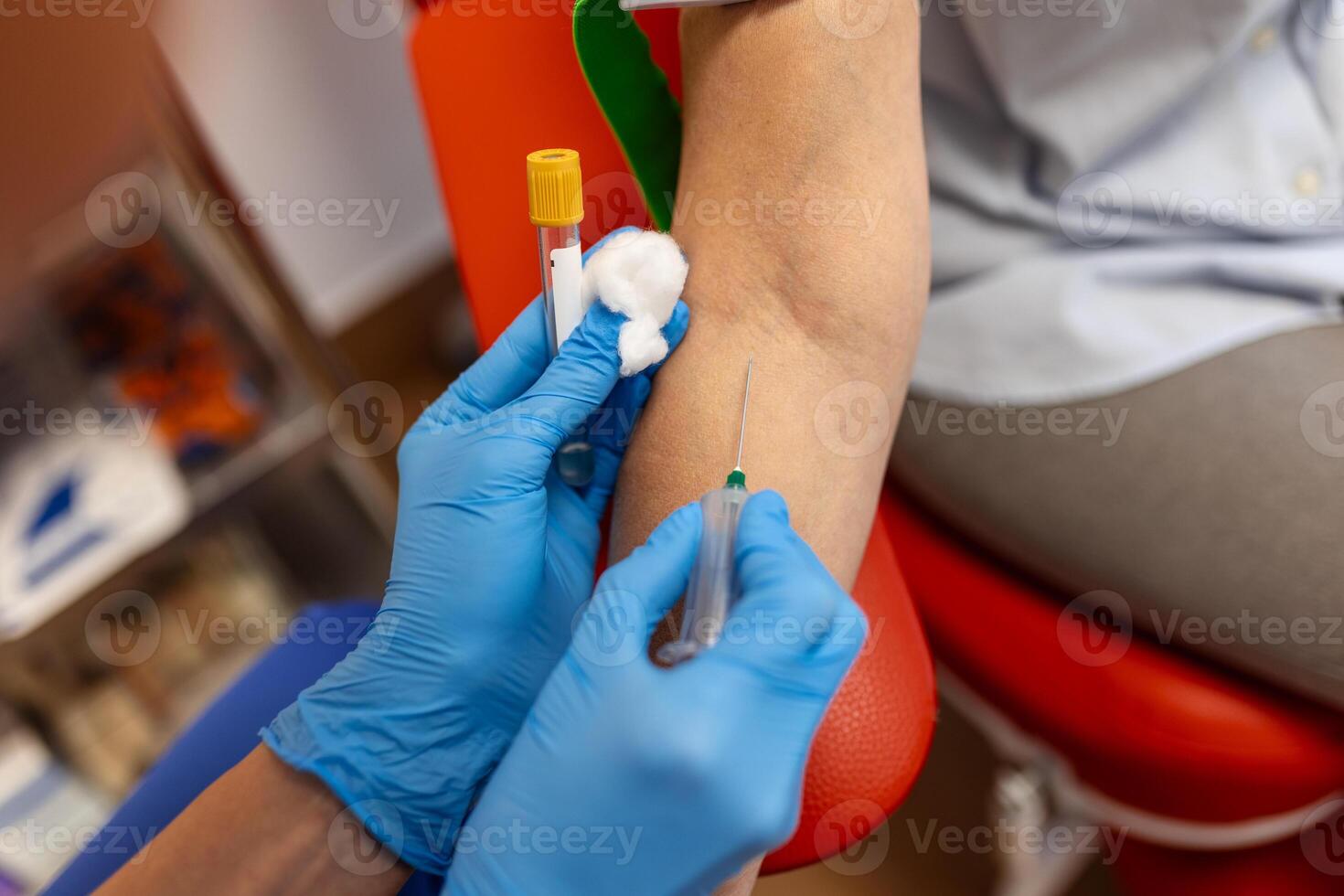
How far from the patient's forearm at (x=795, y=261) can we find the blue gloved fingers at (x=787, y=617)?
0.07 meters

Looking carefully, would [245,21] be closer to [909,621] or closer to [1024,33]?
[1024,33]

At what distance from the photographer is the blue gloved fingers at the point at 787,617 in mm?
541

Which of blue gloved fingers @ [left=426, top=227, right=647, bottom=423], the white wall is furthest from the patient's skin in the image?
the white wall

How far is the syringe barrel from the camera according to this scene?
23.3 inches

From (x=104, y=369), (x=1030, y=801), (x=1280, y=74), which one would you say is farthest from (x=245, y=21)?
(x=1030, y=801)

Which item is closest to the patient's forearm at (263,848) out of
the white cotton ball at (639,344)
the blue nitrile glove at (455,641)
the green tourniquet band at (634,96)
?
the blue nitrile glove at (455,641)

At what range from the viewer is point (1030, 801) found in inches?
35.8

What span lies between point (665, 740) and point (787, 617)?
11 centimetres

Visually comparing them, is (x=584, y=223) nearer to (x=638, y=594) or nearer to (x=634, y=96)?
(x=634, y=96)

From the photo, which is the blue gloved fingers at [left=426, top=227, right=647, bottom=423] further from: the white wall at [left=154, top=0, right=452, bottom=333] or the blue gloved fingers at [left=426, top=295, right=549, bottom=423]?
the white wall at [left=154, top=0, right=452, bottom=333]

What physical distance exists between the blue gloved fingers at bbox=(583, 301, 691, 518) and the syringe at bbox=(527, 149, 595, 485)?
10 mm

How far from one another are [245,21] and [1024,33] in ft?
4.48

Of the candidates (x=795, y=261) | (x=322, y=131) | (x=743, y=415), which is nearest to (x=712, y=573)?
(x=743, y=415)

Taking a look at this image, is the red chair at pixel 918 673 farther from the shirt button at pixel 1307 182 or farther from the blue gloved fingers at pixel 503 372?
the shirt button at pixel 1307 182
